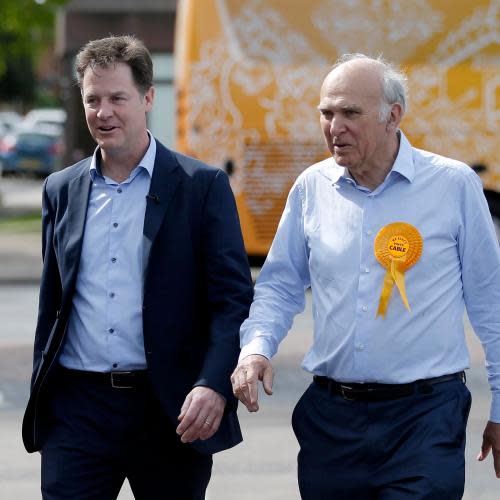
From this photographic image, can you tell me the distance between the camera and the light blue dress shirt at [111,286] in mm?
3945

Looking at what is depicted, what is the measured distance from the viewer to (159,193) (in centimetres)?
403

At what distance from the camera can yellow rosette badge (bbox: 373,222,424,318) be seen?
375cm

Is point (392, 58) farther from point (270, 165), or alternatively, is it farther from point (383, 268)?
point (383, 268)

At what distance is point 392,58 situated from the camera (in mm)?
13219

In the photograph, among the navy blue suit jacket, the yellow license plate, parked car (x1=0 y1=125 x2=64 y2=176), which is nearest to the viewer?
the navy blue suit jacket

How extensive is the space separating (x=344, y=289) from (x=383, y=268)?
114 millimetres

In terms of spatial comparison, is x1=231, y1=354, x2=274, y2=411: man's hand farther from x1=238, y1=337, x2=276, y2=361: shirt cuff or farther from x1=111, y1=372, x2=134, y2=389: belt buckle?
x1=111, y1=372, x2=134, y2=389: belt buckle

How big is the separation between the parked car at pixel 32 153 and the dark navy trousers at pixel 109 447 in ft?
105

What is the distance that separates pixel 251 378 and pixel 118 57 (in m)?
0.96

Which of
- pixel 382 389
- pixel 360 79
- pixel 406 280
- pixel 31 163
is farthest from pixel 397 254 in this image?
pixel 31 163

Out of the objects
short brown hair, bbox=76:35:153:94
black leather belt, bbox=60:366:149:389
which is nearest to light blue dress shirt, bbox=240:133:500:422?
black leather belt, bbox=60:366:149:389

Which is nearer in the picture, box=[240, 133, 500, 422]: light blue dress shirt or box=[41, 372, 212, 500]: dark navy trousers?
box=[240, 133, 500, 422]: light blue dress shirt

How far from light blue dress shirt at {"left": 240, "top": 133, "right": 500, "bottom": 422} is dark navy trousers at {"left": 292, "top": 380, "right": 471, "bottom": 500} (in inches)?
2.9

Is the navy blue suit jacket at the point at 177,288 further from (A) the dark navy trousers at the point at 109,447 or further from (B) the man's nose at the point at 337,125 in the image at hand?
(B) the man's nose at the point at 337,125
